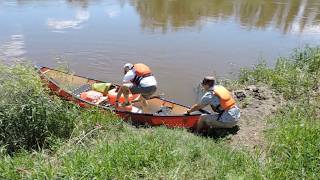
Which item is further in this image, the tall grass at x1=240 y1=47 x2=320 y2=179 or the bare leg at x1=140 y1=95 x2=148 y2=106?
the bare leg at x1=140 y1=95 x2=148 y2=106

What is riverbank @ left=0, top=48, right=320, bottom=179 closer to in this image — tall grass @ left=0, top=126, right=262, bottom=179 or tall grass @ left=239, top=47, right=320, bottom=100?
tall grass @ left=0, top=126, right=262, bottom=179

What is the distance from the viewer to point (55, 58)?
13555 mm

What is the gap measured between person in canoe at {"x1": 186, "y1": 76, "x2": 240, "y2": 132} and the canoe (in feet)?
1.06

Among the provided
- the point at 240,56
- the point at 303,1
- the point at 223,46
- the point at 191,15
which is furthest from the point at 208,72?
the point at 303,1

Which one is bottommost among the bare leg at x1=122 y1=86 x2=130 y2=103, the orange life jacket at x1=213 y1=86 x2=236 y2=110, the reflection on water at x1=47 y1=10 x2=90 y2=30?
the reflection on water at x1=47 y1=10 x2=90 y2=30

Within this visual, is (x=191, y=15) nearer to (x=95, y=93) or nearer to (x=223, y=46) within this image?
(x=223, y=46)

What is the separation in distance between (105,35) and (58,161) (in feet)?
35.9

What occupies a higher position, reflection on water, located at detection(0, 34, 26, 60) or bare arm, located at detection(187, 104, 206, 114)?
bare arm, located at detection(187, 104, 206, 114)

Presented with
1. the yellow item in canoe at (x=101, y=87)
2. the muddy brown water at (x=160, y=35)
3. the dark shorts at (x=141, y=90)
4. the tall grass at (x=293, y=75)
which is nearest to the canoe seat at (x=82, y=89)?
the yellow item in canoe at (x=101, y=87)

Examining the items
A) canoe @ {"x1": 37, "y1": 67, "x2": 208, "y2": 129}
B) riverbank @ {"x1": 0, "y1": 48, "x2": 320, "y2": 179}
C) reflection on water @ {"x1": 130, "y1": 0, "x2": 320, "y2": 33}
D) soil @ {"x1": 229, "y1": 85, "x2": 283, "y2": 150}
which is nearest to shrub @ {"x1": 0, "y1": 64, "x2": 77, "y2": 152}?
riverbank @ {"x1": 0, "y1": 48, "x2": 320, "y2": 179}

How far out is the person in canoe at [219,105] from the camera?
8.17 metres

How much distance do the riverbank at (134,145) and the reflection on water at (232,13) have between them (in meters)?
10.6

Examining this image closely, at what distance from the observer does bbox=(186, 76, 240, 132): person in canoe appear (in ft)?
26.8

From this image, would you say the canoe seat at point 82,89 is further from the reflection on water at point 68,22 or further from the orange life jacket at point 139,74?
the reflection on water at point 68,22
